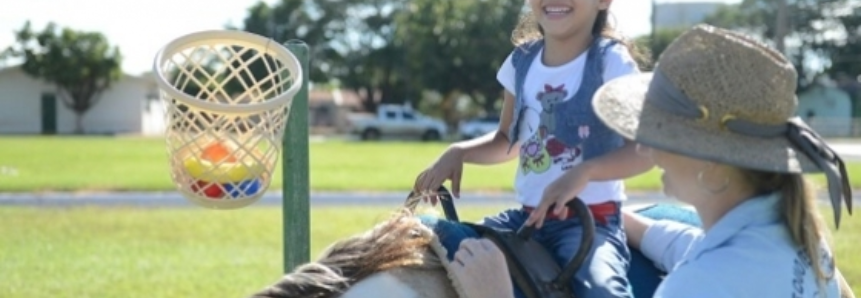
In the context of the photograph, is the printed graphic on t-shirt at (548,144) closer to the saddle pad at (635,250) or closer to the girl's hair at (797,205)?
the saddle pad at (635,250)

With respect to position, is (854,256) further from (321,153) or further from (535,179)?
(321,153)

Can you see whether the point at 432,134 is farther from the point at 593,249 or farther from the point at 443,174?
the point at 593,249

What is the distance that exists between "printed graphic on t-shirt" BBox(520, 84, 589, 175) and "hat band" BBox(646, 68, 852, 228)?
2.59 feet

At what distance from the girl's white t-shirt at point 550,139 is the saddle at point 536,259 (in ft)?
0.73

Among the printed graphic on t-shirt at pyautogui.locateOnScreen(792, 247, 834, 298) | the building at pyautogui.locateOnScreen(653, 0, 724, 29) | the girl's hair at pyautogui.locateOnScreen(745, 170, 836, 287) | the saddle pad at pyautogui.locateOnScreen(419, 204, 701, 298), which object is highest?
the girl's hair at pyautogui.locateOnScreen(745, 170, 836, 287)

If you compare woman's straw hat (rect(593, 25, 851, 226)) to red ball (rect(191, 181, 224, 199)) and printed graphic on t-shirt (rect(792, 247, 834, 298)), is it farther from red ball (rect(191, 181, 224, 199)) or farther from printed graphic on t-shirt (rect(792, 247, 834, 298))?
red ball (rect(191, 181, 224, 199))

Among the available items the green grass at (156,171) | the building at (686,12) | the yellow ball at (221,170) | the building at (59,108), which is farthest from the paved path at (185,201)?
the building at (686,12)

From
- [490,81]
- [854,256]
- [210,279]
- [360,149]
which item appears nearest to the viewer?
[210,279]

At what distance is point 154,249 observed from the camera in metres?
10.5

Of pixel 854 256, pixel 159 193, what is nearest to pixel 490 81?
pixel 159 193

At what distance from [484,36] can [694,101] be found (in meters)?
50.0

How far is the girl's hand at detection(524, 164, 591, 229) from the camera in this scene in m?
2.53

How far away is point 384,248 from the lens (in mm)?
2361

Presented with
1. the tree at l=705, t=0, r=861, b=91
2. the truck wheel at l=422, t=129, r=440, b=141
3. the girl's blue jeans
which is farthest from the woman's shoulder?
the tree at l=705, t=0, r=861, b=91
